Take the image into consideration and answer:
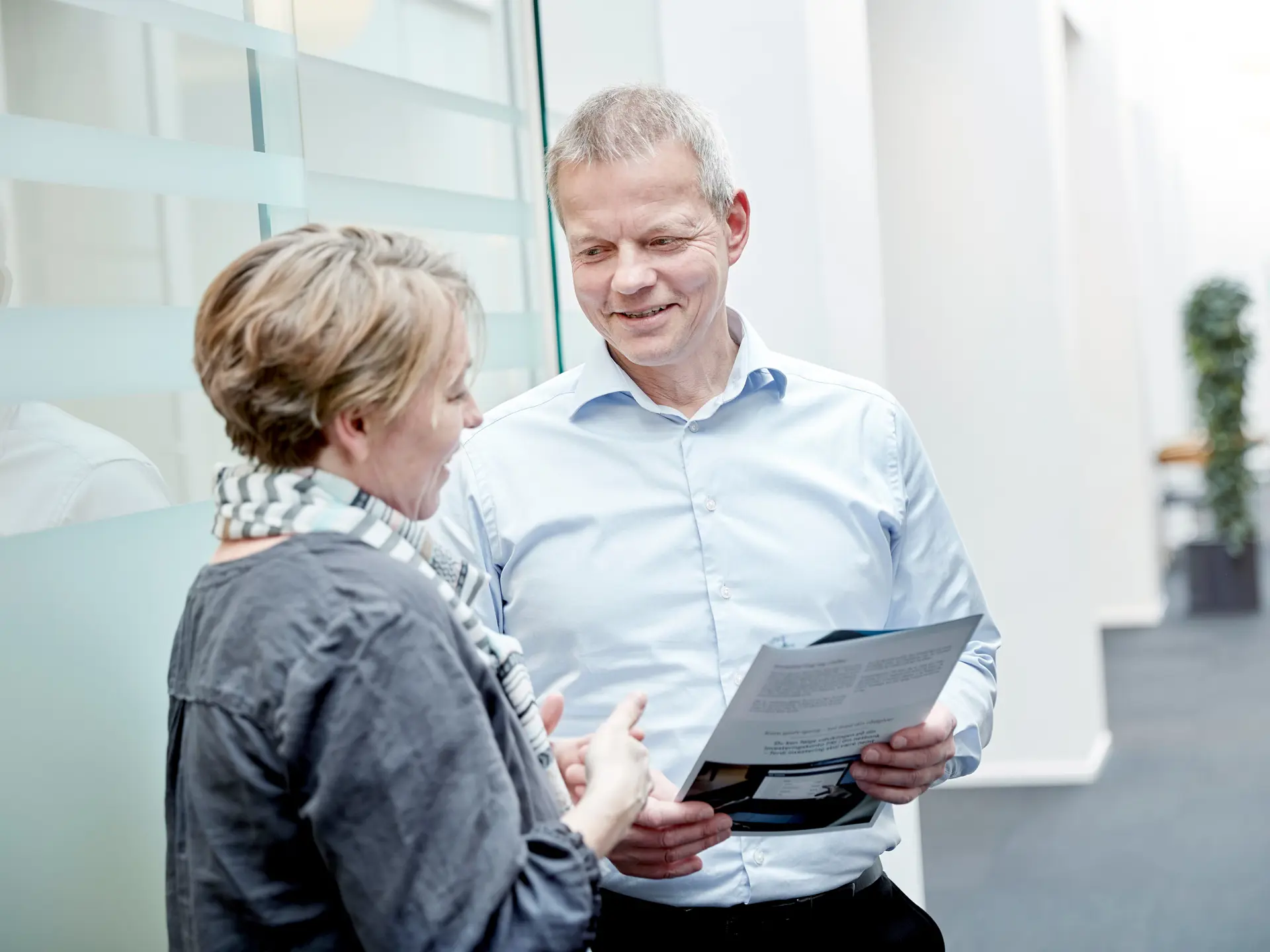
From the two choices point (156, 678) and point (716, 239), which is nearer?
point (156, 678)

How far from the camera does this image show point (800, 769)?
153cm

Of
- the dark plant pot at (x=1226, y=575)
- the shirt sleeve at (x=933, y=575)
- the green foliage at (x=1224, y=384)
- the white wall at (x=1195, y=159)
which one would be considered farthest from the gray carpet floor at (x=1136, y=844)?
the white wall at (x=1195, y=159)

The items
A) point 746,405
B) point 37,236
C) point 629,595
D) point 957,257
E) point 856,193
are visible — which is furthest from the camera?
point 957,257

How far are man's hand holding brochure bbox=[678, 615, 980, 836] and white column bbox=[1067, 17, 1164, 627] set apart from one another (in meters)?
7.02

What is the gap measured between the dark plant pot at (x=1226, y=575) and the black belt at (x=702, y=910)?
25.1ft

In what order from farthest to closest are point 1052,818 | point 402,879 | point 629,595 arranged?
1. point 1052,818
2. point 629,595
3. point 402,879

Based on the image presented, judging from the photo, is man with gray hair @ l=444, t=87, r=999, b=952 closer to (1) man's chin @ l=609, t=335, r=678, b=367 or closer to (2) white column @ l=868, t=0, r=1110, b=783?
(1) man's chin @ l=609, t=335, r=678, b=367

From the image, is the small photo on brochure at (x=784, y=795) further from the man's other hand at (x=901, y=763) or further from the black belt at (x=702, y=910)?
the black belt at (x=702, y=910)

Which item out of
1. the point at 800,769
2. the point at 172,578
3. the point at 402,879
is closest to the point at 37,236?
the point at 172,578

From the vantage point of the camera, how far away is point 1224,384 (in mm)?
8805

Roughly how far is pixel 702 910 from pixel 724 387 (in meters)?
0.73

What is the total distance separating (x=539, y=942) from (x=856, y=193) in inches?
88.5

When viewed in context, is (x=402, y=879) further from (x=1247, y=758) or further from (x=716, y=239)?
(x=1247, y=758)

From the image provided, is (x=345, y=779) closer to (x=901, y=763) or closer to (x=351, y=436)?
(x=351, y=436)
